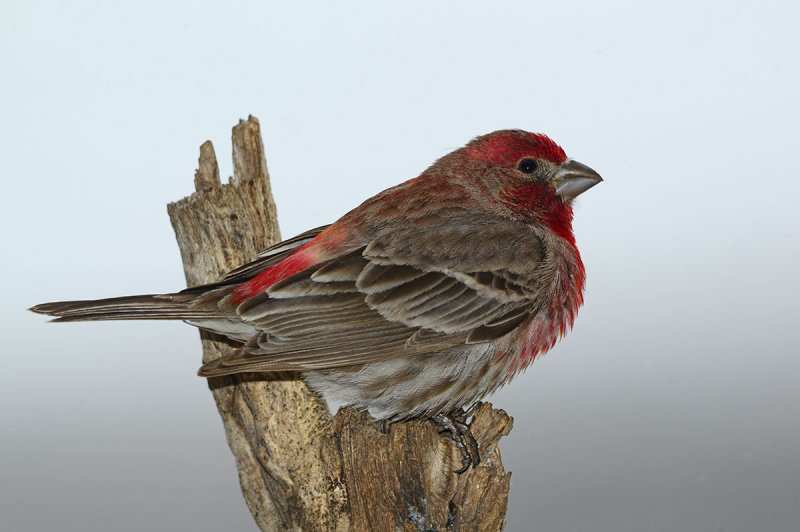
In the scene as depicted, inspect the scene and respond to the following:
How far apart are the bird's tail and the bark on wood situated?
0.78 meters

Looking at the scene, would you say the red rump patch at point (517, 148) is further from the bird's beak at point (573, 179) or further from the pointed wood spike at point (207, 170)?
the pointed wood spike at point (207, 170)

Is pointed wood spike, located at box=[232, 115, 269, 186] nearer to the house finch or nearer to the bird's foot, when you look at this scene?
the house finch

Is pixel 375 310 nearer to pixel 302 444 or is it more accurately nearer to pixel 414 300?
pixel 414 300

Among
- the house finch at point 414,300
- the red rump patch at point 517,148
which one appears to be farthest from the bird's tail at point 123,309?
the red rump patch at point 517,148

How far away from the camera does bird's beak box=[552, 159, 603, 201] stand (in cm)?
458

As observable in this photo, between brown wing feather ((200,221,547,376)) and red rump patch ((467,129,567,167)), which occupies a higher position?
red rump patch ((467,129,567,167))

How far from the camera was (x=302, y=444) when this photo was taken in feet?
14.8

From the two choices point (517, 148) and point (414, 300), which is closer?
point (414, 300)

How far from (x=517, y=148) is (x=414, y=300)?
115 cm

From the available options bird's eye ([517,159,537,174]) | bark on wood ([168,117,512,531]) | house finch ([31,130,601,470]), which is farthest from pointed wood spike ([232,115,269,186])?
bird's eye ([517,159,537,174])

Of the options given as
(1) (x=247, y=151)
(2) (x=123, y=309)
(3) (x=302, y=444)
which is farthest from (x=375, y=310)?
(1) (x=247, y=151)

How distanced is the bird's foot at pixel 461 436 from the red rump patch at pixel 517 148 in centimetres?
147

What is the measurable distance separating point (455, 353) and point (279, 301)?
0.94m

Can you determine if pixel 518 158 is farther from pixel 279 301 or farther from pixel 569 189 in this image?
pixel 279 301
